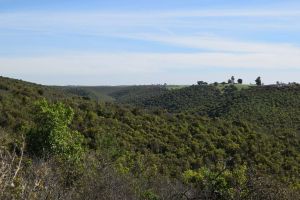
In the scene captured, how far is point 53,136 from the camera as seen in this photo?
21.4 meters

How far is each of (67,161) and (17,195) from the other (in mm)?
13021

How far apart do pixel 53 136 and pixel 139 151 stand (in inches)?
510

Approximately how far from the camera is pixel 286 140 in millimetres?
46312

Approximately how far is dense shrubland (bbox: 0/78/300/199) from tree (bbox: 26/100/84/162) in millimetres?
42

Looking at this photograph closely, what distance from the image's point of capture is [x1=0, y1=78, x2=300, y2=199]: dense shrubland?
41.6ft

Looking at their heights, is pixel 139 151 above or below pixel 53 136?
below

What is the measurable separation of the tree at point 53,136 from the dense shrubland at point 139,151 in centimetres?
4

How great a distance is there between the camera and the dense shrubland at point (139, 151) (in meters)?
12.7

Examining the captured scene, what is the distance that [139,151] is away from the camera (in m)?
33.7

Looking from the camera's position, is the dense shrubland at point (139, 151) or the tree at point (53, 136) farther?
the tree at point (53, 136)

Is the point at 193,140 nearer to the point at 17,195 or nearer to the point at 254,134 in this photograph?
the point at 254,134

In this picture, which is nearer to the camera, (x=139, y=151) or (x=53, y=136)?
(x=53, y=136)

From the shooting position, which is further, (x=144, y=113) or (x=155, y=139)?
(x=144, y=113)

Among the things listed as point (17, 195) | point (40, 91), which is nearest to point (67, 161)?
point (17, 195)
